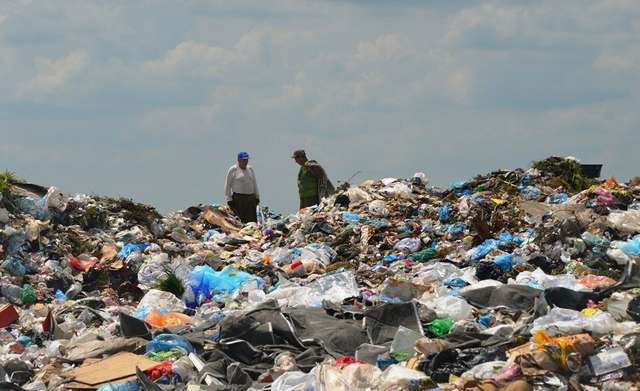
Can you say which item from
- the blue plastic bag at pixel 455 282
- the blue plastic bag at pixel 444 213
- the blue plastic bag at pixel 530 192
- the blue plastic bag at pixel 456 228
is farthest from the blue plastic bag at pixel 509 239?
the blue plastic bag at pixel 530 192

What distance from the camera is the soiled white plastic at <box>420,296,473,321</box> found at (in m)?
8.58

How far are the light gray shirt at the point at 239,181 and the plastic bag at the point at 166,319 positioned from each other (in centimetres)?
628

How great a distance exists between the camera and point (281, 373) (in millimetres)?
7602

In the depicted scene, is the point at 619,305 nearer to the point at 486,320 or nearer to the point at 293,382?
the point at 486,320

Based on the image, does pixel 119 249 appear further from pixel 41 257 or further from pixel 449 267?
pixel 449 267

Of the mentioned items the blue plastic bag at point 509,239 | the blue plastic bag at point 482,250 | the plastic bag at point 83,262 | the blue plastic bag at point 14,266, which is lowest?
the blue plastic bag at point 482,250

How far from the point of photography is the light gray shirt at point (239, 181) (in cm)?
1650

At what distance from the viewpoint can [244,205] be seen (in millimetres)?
16812

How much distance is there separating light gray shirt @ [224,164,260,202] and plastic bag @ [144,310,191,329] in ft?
20.6

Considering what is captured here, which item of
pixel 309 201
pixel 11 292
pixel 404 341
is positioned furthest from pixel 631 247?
pixel 309 201

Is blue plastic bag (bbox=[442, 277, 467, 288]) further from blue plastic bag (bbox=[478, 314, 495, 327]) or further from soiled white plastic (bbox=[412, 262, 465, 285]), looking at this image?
blue plastic bag (bbox=[478, 314, 495, 327])

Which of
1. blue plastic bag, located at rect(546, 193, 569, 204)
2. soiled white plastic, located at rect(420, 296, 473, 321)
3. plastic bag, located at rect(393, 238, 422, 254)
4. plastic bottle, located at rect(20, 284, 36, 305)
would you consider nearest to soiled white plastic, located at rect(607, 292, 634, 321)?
soiled white plastic, located at rect(420, 296, 473, 321)

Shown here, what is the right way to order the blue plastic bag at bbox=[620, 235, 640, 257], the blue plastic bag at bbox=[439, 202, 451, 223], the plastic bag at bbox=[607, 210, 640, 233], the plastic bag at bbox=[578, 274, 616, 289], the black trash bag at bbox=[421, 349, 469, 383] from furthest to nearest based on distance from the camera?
the blue plastic bag at bbox=[439, 202, 451, 223] → the plastic bag at bbox=[607, 210, 640, 233] → the blue plastic bag at bbox=[620, 235, 640, 257] → the plastic bag at bbox=[578, 274, 616, 289] → the black trash bag at bbox=[421, 349, 469, 383]

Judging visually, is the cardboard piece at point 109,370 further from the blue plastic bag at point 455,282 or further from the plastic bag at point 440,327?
the blue plastic bag at point 455,282
